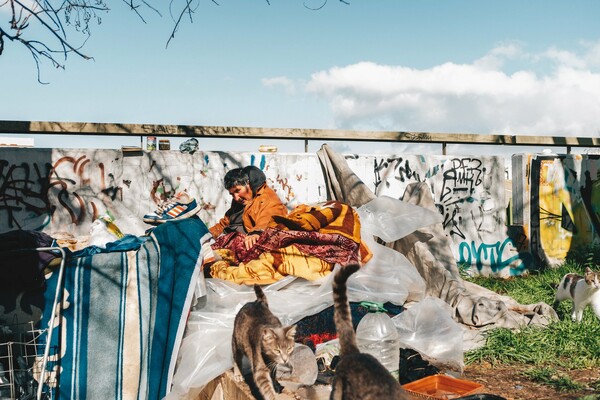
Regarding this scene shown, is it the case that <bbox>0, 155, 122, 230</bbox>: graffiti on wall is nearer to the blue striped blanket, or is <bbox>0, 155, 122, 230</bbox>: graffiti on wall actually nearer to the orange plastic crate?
the blue striped blanket

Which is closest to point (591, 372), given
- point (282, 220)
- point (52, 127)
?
point (282, 220)

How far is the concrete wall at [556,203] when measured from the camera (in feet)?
31.1

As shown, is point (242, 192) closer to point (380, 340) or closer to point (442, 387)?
point (380, 340)

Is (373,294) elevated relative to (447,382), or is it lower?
elevated

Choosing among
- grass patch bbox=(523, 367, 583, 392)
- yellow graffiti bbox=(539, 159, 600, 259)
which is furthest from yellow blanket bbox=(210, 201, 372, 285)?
yellow graffiti bbox=(539, 159, 600, 259)

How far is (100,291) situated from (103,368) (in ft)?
1.69

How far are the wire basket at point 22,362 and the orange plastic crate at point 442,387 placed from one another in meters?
2.32

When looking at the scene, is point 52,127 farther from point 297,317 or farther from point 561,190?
point 561,190

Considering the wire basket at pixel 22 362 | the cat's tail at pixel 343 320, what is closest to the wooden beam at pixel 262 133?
the wire basket at pixel 22 362

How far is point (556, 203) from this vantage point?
9.70 m

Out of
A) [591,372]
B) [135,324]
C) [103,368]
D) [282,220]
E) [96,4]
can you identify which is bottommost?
[591,372]

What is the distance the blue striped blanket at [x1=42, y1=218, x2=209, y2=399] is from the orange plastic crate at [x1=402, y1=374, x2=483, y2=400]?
1.70m

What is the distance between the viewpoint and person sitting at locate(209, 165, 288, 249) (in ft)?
19.0

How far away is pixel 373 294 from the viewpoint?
4965mm
